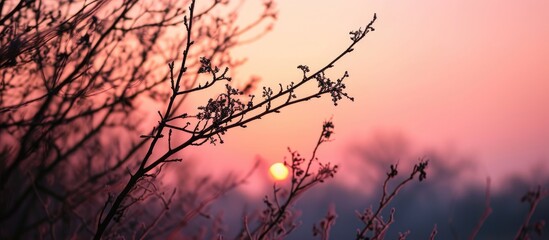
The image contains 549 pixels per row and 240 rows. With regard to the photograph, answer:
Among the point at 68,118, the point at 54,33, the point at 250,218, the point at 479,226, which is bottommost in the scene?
the point at 479,226

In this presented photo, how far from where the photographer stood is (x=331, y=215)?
4.84 metres

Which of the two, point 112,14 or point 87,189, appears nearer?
point 112,14

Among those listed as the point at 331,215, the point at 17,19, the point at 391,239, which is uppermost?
the point at 17,19

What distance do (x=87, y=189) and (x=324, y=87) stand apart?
6792mm

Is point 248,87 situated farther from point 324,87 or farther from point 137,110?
point 324,87

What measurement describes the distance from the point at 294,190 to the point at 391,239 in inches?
29.5

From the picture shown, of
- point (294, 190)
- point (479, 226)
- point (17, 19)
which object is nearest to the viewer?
point (479, 226)

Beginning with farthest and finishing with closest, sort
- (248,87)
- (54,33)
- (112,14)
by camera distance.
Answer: (248,87) → (112,14) → (54,33)

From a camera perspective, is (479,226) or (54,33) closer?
(479,226)

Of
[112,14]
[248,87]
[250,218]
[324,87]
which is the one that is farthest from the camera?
[248,87]

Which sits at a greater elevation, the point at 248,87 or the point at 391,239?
the point at 248,87

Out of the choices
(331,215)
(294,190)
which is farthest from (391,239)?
(294,190)

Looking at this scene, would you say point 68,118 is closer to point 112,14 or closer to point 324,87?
point 112,14

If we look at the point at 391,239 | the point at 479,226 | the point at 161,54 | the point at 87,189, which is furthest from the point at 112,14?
the point at 479,226
